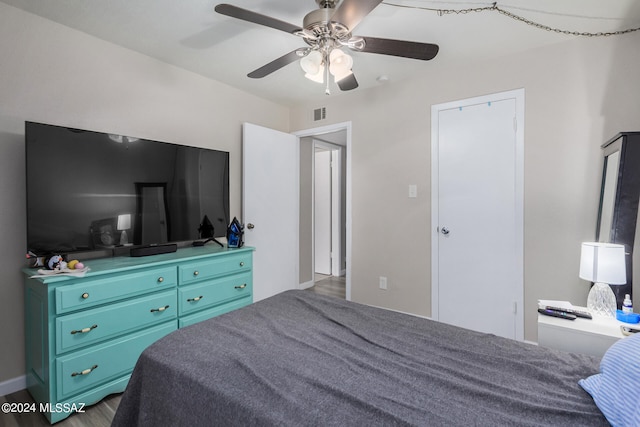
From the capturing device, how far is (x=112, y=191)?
221cm

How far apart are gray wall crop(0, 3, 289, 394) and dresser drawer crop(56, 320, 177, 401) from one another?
24.5 inches

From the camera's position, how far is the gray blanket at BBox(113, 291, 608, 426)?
2.84ft

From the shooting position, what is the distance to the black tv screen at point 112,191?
1906 millimetres

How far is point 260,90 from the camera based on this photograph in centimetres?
345

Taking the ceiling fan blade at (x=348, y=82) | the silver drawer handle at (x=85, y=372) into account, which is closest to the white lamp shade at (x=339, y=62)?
the ceiling fan blade at (x=348, y=82)

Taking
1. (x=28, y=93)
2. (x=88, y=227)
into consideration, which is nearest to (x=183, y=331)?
(x=88, y=227)

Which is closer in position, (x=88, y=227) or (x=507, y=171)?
(x=88, y=227)

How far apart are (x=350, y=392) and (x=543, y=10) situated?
8.42 ft

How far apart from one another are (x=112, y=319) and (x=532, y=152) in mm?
3337

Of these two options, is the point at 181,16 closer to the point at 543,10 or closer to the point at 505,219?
the point at 543,10

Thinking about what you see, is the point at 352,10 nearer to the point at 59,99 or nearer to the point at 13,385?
the point at 59,99

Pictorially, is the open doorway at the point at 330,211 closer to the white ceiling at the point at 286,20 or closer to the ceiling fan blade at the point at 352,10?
the white ceiling at the point at 286,20

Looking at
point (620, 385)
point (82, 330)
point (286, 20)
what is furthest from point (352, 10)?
point (82, 330)

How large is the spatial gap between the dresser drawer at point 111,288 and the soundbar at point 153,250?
0.31 m
